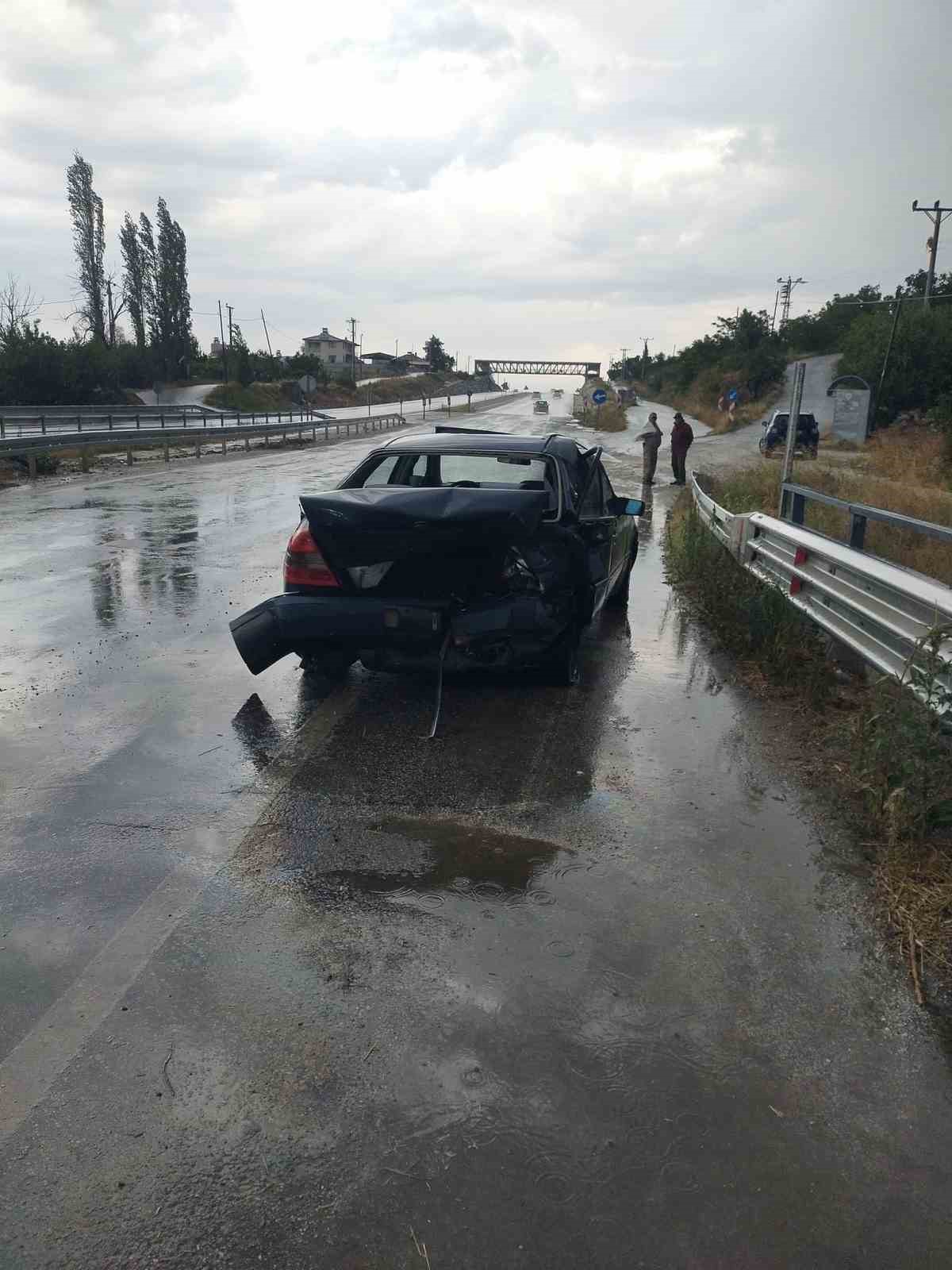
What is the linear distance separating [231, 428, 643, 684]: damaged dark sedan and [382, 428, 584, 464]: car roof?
703mm

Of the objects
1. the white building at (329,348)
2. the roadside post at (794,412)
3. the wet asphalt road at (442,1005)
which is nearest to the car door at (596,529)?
the wet asphalt road at (442,1005)

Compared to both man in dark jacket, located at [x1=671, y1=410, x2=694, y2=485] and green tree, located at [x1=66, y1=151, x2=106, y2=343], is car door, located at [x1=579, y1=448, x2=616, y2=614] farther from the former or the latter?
green tree, located at [x1=66, y1=151, x2=106, y2=343]

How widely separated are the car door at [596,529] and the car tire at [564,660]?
1.51ft

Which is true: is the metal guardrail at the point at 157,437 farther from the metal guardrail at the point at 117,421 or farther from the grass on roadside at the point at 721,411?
the grass on roadside at the point at 721,411

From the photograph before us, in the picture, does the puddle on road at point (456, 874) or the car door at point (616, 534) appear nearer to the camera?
the puddle on road at point (456, 874)

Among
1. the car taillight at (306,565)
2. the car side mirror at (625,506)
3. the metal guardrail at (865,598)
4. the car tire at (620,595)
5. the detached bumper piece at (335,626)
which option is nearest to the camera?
the metal guardrail at (865,598)

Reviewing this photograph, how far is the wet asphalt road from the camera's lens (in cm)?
232

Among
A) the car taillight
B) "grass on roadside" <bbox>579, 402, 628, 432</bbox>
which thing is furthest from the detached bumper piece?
"grass on roadside" <bbox>579, 402, 628, 432</bbox>

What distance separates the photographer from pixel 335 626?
5812mm

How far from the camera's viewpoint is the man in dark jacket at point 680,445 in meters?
24.8

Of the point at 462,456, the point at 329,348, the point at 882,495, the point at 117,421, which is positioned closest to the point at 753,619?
the point at 462,456

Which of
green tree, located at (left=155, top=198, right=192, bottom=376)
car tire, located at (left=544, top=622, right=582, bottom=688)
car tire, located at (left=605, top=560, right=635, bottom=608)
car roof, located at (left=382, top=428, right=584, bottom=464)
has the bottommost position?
car tire, located at (left=605, top=560, right=635, bottom=608)

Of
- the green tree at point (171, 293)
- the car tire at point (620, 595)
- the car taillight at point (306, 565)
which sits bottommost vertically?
the car tire at point (620, 595)

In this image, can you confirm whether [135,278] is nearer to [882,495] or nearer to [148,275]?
[148,275]
